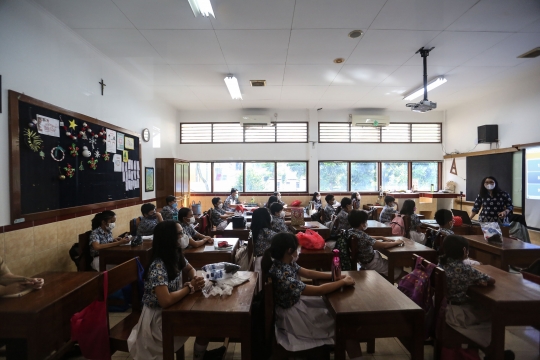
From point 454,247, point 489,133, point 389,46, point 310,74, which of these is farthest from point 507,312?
point 489,133

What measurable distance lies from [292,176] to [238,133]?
7.10 ft

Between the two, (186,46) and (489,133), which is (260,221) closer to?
(186,46)

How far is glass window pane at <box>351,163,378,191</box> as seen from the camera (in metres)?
8.45

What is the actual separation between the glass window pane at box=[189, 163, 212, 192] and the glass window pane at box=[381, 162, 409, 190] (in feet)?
18.0

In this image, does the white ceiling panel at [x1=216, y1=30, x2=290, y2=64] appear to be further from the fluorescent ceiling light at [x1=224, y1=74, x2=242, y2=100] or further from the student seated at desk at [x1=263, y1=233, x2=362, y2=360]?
the student seated at desk at [x1=263, y1=233, x2=362, y2=360]

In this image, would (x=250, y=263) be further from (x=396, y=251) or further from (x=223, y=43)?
(x=223, y=43)

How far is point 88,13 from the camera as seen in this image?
10.9ft

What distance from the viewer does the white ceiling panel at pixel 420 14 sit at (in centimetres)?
316

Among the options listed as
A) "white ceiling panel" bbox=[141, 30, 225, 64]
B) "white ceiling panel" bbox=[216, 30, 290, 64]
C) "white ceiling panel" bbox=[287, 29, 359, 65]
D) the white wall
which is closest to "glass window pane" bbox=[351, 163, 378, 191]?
"white ceiling panel" bbox=[287, 29, 359, 65]

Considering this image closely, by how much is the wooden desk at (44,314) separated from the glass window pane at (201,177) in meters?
6.33

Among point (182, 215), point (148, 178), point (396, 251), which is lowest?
point (396, 251)

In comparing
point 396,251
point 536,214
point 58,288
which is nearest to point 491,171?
point 536,214

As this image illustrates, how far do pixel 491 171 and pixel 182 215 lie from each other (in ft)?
23.5

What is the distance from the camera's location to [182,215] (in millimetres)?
3709
